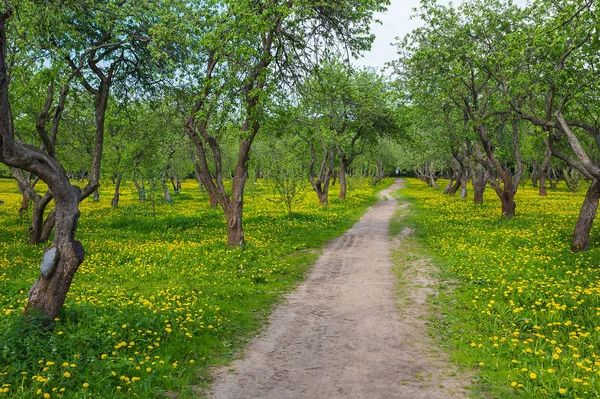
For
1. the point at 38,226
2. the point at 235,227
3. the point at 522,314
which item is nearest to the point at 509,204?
the point at 235,227

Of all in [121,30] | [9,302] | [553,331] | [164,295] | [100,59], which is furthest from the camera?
[100,59]

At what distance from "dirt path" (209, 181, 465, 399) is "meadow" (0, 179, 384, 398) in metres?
0.61

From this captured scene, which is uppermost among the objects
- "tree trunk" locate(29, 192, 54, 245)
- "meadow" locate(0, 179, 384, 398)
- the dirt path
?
"tree trunk" locate(29, 192, 54, 245)

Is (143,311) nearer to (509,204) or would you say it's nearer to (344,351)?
(344,351)

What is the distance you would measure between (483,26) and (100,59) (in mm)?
16435

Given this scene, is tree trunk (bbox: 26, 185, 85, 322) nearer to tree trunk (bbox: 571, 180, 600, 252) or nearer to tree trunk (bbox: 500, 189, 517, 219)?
tree trunk (bbox: 571, 180, 600, 252)

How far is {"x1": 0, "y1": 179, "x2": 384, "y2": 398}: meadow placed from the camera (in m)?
5.92

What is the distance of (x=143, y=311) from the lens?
27.5 feet

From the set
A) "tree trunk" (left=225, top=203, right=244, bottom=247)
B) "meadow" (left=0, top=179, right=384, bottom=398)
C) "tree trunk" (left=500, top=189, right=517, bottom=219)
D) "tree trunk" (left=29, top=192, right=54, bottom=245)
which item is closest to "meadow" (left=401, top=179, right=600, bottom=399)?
"meadow" (left=0, top=179, right=384, bottom=398)

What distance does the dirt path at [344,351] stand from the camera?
5.97 meters

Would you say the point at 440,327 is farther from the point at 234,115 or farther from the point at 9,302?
the point at 234,115

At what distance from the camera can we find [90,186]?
14.2 meters

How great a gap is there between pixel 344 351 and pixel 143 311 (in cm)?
424

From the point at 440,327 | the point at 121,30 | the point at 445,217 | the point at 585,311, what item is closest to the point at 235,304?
the point at 440,327
